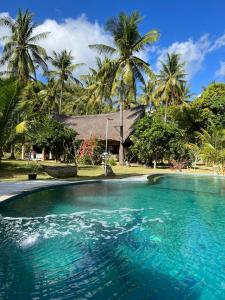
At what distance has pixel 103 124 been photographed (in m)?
35.3

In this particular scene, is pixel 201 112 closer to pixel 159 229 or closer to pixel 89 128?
pixel 89 128

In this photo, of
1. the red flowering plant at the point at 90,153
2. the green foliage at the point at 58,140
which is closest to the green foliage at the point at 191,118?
the red flowering plant at the point at 90,153

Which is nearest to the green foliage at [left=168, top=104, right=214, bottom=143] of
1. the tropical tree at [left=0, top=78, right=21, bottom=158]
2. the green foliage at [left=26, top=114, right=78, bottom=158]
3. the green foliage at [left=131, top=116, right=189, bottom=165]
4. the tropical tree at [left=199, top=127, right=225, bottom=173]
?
the green foliage at [left=131, top=116, right=189, bottom=165]

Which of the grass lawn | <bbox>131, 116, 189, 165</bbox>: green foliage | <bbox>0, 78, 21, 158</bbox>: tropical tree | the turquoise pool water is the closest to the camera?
the turquoise pool water

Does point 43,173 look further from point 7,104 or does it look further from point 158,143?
point 158,143

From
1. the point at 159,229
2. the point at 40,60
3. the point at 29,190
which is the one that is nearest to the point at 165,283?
the point at 159,229

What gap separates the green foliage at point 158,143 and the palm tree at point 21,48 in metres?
10.6

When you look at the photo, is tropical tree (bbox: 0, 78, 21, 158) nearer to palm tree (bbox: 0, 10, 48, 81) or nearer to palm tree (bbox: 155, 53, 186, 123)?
palm tree (bbox: 0, 10, 48, 81)

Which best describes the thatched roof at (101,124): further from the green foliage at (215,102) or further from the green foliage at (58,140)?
the green foliage at (215,102)

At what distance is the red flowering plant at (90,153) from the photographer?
27.5 metres

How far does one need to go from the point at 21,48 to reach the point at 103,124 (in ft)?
35.4

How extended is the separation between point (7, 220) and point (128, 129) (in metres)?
24.3

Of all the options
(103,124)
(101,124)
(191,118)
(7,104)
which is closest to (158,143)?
(103,124)

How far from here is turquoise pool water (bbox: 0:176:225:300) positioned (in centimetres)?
491
